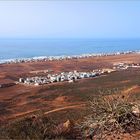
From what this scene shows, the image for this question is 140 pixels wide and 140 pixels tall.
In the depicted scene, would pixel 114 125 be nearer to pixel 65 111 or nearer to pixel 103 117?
pixel 103 117

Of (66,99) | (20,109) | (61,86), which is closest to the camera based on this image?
(20,109)

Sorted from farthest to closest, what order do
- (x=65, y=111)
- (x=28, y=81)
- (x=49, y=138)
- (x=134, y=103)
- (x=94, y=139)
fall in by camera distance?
(x=28, y=81) < (x=65, y=111) < (x=134, y=103) < (x=94, y=139) < (x=49, y=138)

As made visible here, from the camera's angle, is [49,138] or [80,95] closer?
[49,138]

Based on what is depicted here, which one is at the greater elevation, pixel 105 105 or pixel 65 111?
pixel 105 105

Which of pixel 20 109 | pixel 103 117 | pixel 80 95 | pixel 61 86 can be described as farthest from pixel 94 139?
pixel 61 86

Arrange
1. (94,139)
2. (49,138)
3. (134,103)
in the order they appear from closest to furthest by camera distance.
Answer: (49,138) < (94,139) < (134,103)

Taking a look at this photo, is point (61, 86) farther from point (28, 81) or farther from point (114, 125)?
point (114, 125)

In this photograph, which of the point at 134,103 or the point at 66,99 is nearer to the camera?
the point at 134,103

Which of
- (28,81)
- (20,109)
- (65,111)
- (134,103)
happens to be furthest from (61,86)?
(134,103)

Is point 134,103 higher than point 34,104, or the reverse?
point 134,103
